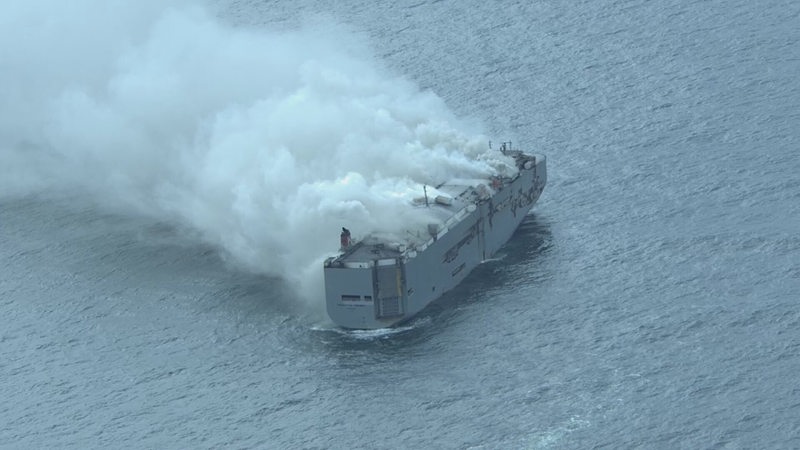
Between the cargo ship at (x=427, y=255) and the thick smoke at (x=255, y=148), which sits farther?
the thick smoke at (x=255, y=148)

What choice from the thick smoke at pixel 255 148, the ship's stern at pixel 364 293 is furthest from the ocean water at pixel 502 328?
the thick smoke at pixel 255 148

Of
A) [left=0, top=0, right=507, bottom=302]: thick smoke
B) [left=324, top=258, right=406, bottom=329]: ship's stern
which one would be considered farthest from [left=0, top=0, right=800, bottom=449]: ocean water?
[left=0, top=0, right=507, bottom=302]: thick smoke

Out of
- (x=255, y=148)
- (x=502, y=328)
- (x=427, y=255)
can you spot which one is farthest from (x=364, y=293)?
(x=255, y=148)

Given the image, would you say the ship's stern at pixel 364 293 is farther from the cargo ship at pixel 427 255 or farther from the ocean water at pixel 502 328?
the ocean water at pixel 502 328

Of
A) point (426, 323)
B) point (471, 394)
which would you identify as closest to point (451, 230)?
point (426, 323)

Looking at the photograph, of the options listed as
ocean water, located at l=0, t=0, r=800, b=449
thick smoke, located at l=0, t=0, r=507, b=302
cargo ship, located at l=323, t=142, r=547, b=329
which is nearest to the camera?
ocean water, located at l=0, t=0, r=800, b=449

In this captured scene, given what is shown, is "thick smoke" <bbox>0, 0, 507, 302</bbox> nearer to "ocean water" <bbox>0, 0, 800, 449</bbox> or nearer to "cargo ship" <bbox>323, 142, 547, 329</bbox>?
"cargo ship" <bbox>323, 142, 547, 329</bbox>

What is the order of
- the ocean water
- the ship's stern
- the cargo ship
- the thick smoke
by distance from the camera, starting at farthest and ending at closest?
the thick smoke
the cargo ship
the ship's stern
the ocean water
